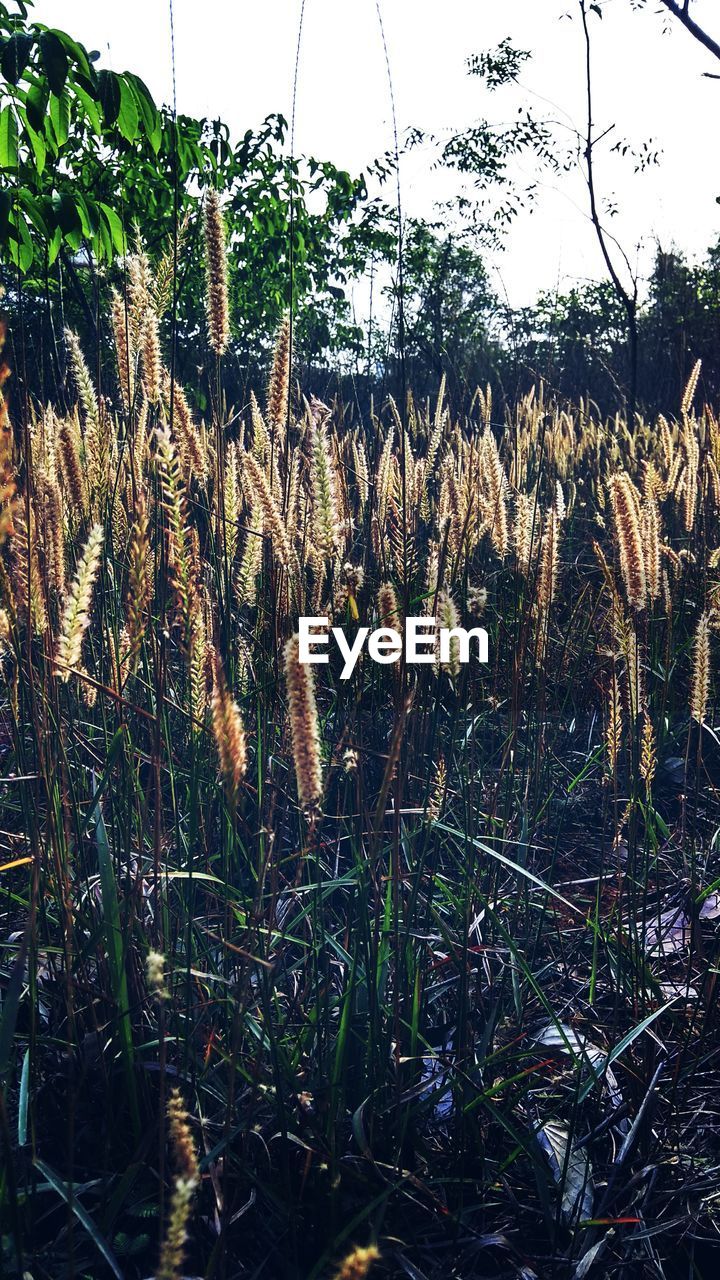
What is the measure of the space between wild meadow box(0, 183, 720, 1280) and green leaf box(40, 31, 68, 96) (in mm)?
1713

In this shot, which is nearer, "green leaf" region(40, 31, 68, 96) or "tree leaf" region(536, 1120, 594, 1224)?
"tree leaf" region(536, 1120, 594, 1224)

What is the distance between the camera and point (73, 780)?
1.57m

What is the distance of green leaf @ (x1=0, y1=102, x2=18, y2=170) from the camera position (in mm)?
2895

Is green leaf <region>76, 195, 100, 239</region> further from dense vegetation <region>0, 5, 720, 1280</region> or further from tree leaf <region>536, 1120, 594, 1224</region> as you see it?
tree leaf <region>536, 1120, 594, 1224</region>

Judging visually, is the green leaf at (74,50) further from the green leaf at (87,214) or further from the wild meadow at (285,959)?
the wild meadow at (285,959)

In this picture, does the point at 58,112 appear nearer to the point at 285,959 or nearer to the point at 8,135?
the point at 8,135

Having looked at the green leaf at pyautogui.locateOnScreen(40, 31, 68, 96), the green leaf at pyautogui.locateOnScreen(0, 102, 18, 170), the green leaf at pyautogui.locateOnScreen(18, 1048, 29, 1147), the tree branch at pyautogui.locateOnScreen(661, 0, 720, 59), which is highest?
the tree branch at pyautogui.locateOnScreen(661, 0, 720, 59)

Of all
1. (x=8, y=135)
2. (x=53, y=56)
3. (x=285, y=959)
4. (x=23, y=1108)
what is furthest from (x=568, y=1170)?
(x=8, y=135)

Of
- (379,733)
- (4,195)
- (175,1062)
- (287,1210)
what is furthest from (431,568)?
(4,195)

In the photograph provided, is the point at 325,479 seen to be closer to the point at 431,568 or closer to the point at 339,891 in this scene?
the point at 431,568

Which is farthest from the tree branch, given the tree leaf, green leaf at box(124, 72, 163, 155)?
the tree leaf

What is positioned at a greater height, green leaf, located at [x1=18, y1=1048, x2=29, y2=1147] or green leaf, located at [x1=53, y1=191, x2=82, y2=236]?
green leaf, located at [x1=53, y1=191, x2=82, y2=236]

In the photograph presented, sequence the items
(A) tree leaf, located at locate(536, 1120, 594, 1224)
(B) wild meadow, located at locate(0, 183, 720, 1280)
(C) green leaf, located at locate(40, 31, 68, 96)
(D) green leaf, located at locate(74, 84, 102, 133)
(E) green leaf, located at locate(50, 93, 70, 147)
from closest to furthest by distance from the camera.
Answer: (B) wild meadow, located at locate(0, 183, 720, 1280) < (A) tree leaf, located at locate(536, 1120, 594, 1224) < (C) green leaf, located at locate(40, 31, 68, 96) < (E) green leaf, located at locate(50, 93, 70, 147) < (D) green leaf, located at locate(74, 84, 102, 133)

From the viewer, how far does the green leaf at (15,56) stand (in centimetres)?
278
